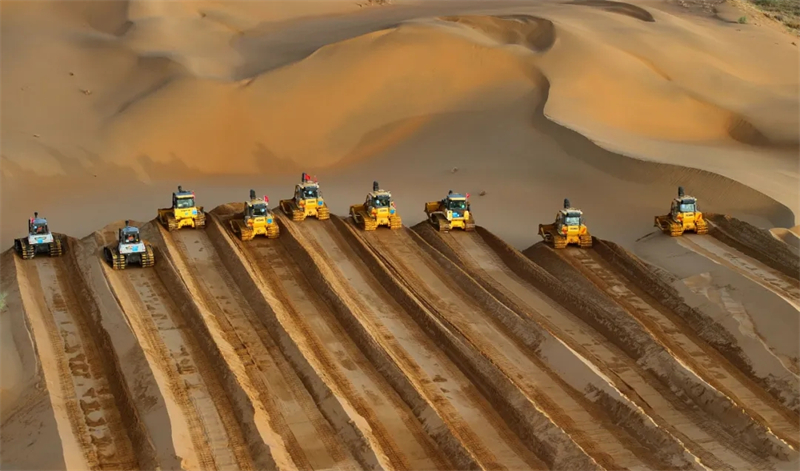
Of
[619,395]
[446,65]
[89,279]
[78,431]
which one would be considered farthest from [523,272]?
[446,65]

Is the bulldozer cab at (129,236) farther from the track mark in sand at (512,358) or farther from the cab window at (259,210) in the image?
the track mark in sand at (512,358)

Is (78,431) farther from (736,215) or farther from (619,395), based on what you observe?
(736,215)

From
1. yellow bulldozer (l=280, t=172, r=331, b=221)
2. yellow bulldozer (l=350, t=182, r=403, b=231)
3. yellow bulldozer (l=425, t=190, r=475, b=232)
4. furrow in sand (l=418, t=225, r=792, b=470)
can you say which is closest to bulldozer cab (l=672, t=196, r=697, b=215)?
furrow in sand (l=418, t=225, r=792, b=470)

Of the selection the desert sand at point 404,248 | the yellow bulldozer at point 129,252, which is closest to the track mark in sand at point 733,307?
the desert sand at point 404,248

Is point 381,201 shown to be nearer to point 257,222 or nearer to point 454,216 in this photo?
point 454,216

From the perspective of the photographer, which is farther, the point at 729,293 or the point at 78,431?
the point at 729,293
